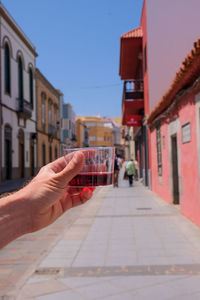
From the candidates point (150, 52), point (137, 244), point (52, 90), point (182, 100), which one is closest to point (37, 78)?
point (52, 90)

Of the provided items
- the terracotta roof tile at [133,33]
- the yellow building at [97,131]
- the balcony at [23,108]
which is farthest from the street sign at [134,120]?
the yellow building at [97,131]

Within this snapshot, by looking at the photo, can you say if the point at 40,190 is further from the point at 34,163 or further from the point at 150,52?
the point at 34,163

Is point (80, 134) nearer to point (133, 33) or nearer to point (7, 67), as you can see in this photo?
point (7, 67)

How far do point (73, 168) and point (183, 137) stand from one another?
7.54m

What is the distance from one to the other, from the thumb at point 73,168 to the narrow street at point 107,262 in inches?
100

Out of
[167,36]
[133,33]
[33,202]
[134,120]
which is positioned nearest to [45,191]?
[33,202]

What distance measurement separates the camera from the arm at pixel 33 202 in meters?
1.45

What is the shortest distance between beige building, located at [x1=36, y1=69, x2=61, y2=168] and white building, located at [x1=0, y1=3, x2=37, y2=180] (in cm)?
215

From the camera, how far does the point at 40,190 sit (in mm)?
1524

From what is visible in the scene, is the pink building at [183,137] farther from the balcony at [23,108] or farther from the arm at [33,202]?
the balcony at [23,108]

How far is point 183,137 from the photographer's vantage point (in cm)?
876

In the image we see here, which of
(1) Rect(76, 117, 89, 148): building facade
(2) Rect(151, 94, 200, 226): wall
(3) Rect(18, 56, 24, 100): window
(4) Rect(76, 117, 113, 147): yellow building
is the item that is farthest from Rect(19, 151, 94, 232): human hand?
(4) Rect(76, 117, 113, 147): yellow building

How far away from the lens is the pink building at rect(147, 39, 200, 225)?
7272mm

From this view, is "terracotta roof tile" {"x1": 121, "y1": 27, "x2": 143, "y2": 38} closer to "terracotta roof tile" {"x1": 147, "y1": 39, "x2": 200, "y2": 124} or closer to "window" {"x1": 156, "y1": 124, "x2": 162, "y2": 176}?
"window" {"x1": 156, "y1": 124, "x2": 162, "y2": 176}
